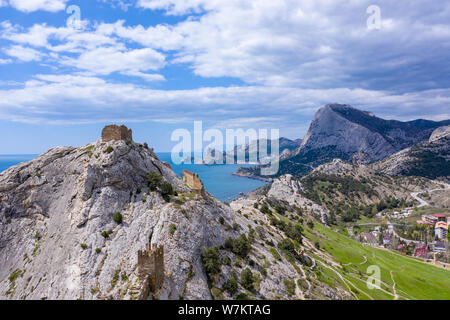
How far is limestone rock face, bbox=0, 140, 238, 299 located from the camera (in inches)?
1494

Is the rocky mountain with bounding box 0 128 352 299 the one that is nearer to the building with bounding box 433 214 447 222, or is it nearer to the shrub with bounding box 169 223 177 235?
the shrub with bounding box 169 223 177 235

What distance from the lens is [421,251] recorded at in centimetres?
11600

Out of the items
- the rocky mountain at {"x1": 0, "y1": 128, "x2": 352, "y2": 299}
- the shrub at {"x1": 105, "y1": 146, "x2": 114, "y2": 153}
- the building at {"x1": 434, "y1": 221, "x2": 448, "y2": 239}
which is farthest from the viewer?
the building at {"x1": 434, "y1": 221, "x2": 448, "y2": 239}

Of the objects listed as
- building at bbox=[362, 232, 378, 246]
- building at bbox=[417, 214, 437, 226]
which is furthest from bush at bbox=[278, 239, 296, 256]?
building at bbox=[417, 214, 437, 226]

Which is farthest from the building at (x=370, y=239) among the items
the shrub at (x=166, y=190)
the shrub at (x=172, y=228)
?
the shrub at (x=172, y=228)

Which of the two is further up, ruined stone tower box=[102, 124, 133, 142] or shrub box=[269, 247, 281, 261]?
ruined stone tower box=[102, 124, 133, 142]

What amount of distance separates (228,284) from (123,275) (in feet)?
53.5

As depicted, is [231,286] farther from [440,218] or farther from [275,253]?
[440,218]

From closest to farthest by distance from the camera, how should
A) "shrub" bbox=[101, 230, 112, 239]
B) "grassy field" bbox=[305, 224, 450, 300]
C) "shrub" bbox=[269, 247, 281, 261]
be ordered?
"shrub" bbox=[101, 230, 112, 239] < "shrub" bbox=[269, 247, 281, 261] < "grassy field" bbox=[305, 224, 450, 300]

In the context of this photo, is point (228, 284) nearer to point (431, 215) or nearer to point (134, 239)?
point (134, 239)

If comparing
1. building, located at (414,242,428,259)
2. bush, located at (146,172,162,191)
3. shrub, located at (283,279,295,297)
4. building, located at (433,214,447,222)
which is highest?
bush, located at (146,172,162,191)

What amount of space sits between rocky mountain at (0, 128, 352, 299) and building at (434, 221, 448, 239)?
109 metres

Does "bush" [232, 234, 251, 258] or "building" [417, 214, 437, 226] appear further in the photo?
"building" [417, 214, 437, 226]
